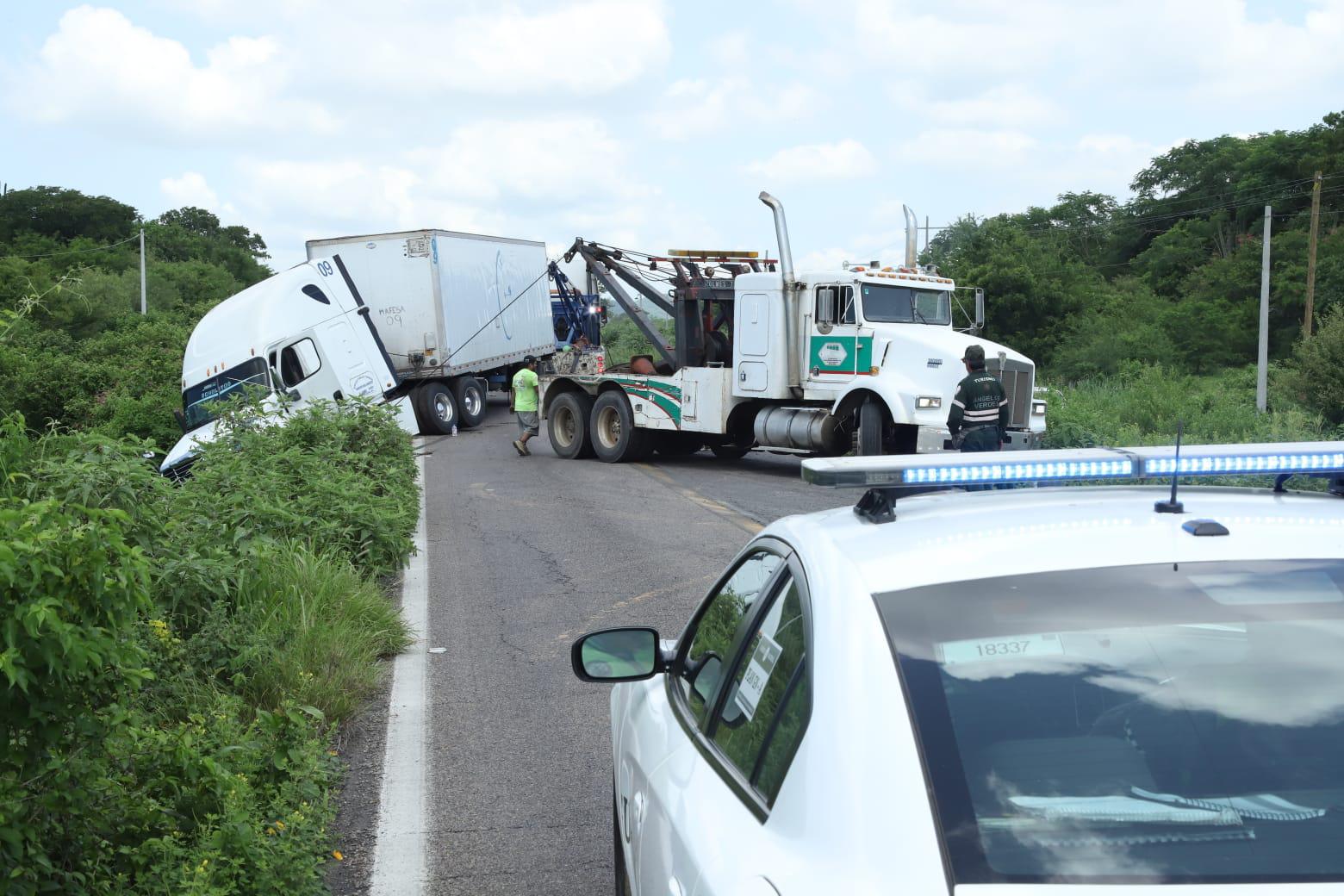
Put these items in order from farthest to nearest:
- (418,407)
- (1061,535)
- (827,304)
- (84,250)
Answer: (84,250) → (418,407) → (827,304) → (1061,535)

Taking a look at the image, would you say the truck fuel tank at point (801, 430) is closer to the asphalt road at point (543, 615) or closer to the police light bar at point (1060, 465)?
the asphalt road at point (543, 615)

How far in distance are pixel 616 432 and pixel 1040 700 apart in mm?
19204

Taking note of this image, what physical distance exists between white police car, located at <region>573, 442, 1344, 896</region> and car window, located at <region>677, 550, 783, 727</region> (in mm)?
298

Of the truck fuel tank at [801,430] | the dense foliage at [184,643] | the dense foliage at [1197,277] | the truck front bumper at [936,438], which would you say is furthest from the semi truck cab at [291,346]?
the dense foliage at [1197,277]

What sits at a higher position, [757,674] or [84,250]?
[84,250]

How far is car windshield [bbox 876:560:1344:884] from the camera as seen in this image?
181 cm

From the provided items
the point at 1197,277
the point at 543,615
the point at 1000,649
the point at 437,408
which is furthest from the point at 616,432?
the point at 1197,277

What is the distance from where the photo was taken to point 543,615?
29.6 ft

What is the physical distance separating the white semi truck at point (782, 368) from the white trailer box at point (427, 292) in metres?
5.09

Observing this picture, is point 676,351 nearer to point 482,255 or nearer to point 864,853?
point 482,255

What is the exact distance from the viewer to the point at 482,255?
27906 mm

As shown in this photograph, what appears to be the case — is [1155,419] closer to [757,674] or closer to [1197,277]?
[757,674]

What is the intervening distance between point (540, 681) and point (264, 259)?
112106 millimetres

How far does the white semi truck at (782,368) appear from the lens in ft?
55.3
